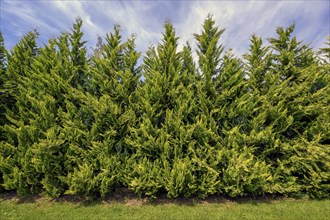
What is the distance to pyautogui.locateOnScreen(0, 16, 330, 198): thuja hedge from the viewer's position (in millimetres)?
5734

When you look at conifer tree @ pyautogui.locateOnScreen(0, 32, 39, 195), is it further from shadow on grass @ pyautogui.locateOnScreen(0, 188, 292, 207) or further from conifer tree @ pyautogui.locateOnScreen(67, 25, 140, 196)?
conifer tree @ pyautogui.locateOnScreen(67, 25, 140, 196)

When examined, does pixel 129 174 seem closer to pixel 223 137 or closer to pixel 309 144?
pixel 223 137

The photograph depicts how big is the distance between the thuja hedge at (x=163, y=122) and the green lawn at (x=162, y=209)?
35cm

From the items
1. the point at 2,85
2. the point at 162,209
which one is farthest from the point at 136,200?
the point at 2,85

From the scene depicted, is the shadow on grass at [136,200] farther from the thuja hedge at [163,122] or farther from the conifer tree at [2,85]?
the conifer tree at [2,85]

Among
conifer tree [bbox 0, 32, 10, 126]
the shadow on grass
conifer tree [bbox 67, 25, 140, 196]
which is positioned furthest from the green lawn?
conifer tree [bbox 0, 32, 10, 126]

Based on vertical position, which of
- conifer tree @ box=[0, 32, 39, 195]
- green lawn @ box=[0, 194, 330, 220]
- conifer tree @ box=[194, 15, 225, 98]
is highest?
conifer tree @ box=[194, 15, 225, 98]

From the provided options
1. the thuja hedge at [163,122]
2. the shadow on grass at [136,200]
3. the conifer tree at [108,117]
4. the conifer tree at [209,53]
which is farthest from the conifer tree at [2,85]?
the conifer tree at [209,53]

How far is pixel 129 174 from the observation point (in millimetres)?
5711

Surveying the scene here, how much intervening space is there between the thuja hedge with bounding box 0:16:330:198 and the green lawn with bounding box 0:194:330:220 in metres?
0.35

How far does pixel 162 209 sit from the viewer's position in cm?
536

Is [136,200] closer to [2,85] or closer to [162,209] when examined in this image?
[162,209]

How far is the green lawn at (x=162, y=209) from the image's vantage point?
4.93 metres

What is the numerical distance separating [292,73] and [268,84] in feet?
3.69
